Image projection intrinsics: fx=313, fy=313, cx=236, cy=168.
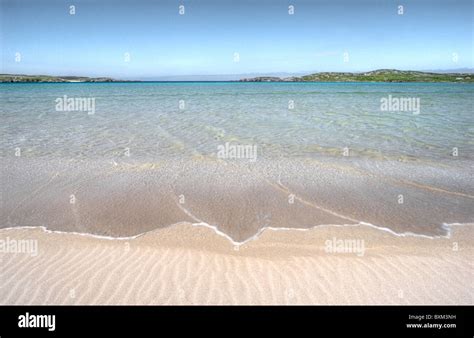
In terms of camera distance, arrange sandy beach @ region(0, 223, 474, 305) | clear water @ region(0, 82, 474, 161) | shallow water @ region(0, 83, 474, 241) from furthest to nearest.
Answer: clear water @ region(0, 82, 474, 161) → shallow water @ region(0, 83, 474, 241) → sandy beach @ region(0, 223, 474, 305)

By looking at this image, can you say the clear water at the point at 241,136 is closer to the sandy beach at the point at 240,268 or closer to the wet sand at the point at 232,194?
the wet sand at the point at 232,194

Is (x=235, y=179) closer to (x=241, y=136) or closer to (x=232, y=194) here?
(x=232, y=194)

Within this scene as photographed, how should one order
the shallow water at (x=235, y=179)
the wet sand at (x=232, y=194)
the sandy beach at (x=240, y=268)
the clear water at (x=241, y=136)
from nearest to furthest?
the sandy beach at (x=240, y=268) < the wet sand at (x=232, y=194) < the shallow water at (x=235, y=179) < the clear water at (x=241, y=136)

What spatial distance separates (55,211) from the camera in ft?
26.2

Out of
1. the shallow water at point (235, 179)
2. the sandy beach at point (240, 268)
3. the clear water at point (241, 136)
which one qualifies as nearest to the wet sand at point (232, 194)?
the shallow water at point (235, 179)

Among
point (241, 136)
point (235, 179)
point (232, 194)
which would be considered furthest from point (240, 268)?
point (241, 136)

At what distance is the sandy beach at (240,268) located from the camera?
4.88 m

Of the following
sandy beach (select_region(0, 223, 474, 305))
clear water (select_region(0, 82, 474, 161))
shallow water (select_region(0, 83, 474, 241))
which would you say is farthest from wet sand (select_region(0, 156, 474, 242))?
clear water (select_region(0, 82, 474, 161))

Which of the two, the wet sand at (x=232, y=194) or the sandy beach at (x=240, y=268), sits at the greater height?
the wet sand at (x=232, y=194)

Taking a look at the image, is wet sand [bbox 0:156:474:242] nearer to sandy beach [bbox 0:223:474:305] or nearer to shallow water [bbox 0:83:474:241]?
shallow water [bbox 0:83:474:241]

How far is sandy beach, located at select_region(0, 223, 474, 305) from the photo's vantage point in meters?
4.88
